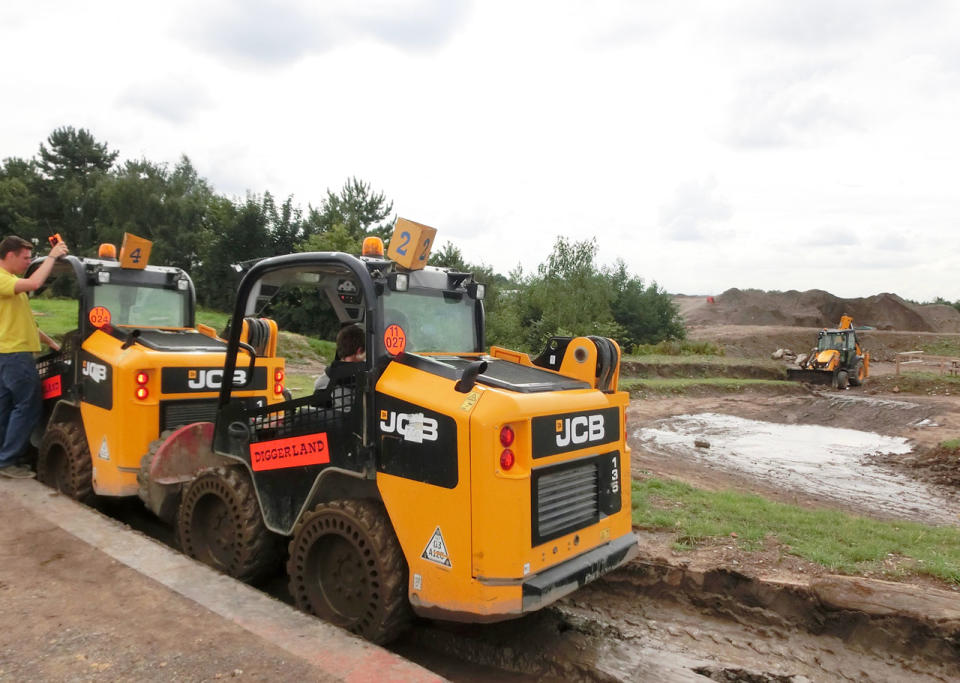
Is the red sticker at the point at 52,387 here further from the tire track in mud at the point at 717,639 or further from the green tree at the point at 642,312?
the green tree at the point at 642,312

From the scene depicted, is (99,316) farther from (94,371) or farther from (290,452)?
(290,452)

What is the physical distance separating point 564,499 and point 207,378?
3.57 meters

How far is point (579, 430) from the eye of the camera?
152 inches

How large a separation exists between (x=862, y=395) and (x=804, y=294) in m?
34.3

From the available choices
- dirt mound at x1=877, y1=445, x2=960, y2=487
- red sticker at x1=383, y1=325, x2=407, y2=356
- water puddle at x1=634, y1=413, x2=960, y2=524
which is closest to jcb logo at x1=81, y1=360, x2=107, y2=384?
red sticker at x1=383, y1=325, x2=407, y2=356

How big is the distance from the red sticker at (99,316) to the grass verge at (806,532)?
4.98m

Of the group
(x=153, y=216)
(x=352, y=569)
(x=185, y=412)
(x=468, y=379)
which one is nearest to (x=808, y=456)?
(x=185, y=412)

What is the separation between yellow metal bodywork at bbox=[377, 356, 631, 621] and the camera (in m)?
3.32

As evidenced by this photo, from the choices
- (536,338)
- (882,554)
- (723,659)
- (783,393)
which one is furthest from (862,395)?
(723,659)

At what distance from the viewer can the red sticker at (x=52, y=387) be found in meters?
6.30

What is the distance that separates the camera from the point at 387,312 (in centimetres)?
399

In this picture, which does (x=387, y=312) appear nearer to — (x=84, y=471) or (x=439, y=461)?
(x=439, y=461)

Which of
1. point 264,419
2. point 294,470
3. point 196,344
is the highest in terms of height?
point 196,344

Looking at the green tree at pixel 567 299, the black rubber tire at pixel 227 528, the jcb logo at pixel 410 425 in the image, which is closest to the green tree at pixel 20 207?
the green tree at pixel 567 299
